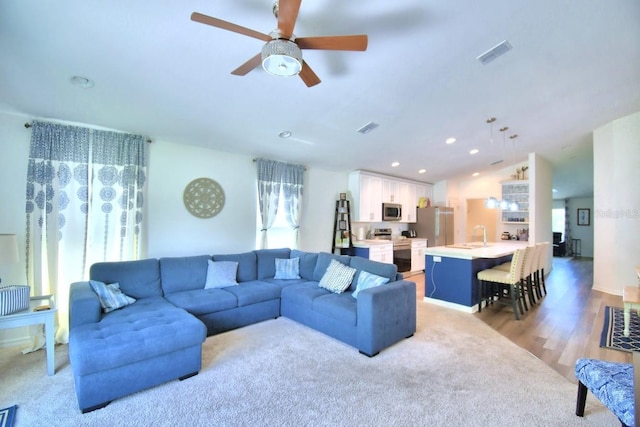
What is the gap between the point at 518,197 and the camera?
7559mm

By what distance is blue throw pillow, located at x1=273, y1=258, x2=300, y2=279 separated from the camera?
4336mm

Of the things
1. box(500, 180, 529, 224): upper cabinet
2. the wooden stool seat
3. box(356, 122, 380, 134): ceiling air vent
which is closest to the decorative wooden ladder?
box(356, 122, 380, 134): ceiling air vent

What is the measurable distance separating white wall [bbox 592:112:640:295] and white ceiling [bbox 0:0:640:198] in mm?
608

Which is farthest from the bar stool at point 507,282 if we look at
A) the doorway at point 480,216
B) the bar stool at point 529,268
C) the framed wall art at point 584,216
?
the framed wall art at point 584,216

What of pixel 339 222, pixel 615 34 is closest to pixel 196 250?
pixel 339 222

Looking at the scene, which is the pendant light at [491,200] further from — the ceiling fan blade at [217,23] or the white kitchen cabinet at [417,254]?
the ceiling fan blade at [217,23]

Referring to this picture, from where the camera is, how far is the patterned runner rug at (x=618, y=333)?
3059mm

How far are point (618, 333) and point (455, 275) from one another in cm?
183

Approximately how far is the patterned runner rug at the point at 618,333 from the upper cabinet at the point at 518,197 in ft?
12.2

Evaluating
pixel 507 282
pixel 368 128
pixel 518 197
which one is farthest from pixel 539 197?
pixel 368 128

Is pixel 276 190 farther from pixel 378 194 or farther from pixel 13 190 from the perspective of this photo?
pixel 13 190

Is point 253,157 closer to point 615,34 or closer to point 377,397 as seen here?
point 377,397

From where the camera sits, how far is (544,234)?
23.7ft

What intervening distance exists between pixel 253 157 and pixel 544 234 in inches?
290
